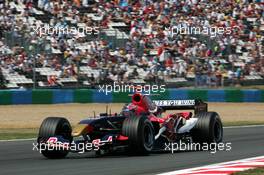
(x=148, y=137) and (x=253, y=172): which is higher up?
(x=148, y=137)

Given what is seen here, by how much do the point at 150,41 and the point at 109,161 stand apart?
21074mm

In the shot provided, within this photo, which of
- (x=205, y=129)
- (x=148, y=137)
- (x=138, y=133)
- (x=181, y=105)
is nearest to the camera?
(x=138, y=133)

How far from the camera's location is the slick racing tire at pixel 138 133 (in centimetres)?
1109

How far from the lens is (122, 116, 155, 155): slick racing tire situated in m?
11.1

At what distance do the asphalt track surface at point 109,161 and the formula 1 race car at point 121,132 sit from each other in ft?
0.62

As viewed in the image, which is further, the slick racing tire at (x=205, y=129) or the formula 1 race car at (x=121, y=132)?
the slick racing tire at (x=205, y=129)

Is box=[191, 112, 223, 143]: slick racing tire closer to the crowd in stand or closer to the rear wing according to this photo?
the rear wing

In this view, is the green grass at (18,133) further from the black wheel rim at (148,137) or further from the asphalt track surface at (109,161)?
the black wheel rim at (148,137)

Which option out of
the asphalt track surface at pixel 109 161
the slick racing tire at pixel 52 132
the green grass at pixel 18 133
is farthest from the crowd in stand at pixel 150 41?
the slick racing tire at pixel 52 132

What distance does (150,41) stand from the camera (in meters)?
31.5

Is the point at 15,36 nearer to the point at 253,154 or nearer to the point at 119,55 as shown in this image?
the point at 119,55

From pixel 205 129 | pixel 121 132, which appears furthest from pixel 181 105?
pixel 121 132

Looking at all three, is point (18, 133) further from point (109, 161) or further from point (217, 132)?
point (109, 161)

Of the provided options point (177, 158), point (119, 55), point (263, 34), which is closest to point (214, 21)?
point (263, 34)
